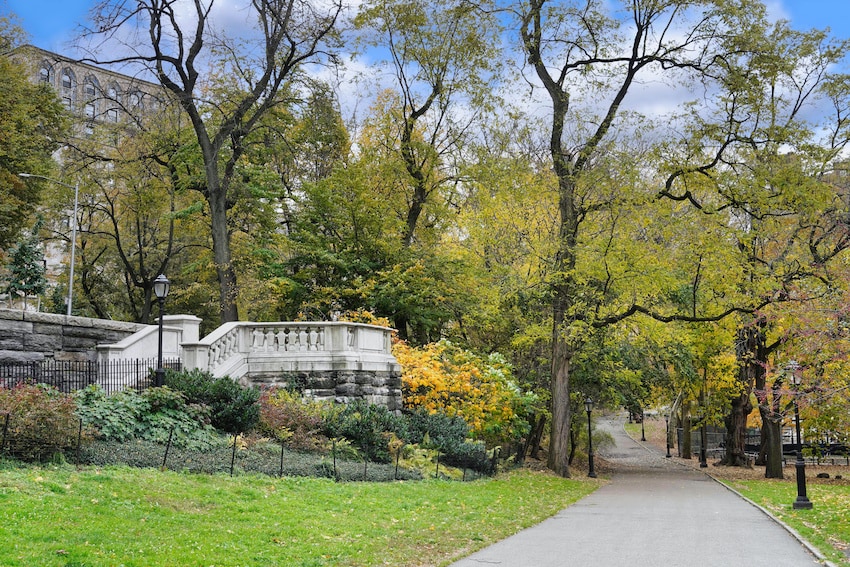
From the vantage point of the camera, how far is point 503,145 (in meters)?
29.7

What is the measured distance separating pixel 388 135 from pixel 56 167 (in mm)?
17981

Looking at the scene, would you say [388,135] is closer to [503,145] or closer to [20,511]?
[503,145]

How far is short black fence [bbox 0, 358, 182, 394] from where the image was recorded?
16.7 meters

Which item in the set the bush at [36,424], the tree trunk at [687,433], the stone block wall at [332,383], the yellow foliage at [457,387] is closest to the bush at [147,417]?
the bush at [36,424]

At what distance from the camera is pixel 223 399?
1762cm

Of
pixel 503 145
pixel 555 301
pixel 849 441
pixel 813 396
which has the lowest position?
pixel 849 441

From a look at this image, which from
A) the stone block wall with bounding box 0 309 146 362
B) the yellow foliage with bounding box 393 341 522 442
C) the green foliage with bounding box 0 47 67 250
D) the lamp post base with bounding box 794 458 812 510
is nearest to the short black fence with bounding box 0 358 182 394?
the stone block wall with bounding box 0 309 146 362

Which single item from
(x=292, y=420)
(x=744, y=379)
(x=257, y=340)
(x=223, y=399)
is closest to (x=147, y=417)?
(x=223, y=399)

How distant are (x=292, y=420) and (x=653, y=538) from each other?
8674 millimetres

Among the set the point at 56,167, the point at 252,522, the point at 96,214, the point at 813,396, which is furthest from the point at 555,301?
the point at 96,214

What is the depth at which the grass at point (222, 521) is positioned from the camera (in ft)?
28.2

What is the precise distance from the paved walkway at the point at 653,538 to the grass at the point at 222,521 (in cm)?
75

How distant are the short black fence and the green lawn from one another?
12.8 metres

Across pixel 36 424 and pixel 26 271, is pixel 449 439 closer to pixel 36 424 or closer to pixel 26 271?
pixel 36 424
